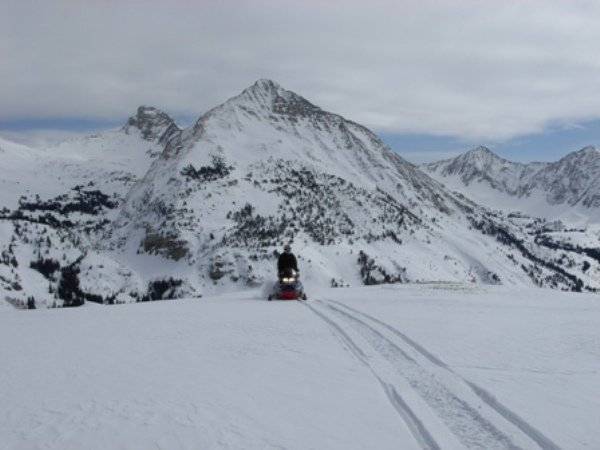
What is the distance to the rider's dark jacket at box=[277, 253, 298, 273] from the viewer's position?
106 ft

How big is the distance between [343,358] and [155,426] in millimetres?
6410

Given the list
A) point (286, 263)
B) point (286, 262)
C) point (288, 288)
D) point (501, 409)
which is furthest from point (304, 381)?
point (286, 262)

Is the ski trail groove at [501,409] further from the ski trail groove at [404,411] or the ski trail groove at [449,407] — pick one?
the ski trail groove at [404,411]

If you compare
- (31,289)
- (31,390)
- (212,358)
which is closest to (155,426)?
(31,390)

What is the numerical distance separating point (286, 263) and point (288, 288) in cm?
186

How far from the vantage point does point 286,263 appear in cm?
3269

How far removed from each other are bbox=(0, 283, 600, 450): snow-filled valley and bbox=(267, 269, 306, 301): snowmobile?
753cm

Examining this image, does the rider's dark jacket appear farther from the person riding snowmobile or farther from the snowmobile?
the snowmobile

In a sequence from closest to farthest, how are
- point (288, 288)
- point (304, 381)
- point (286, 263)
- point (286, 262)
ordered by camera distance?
point (304, 381) → point (288, 288) → point (286, 263) → point (286, 262)

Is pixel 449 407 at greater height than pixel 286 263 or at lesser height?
lesser

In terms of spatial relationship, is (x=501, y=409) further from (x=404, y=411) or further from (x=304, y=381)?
(x=304, y=381)

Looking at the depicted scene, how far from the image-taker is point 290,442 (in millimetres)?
9023

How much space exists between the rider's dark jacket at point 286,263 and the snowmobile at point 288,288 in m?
0.24

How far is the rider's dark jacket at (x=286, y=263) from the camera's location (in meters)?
32.4
